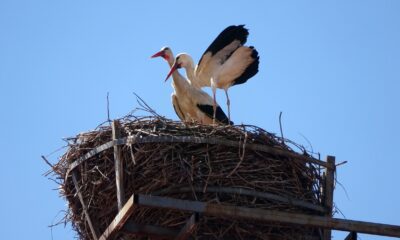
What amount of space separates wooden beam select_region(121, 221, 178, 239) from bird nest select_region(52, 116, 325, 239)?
0.80 feet

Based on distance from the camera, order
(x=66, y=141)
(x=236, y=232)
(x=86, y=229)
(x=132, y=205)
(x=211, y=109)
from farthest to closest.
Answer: (x=211, y=109), (x=66, y=141), (x=86, y=229), (x=236, y=232), (x=132, y=205)

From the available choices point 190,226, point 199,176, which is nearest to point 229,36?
point 199,176

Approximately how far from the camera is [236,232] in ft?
24.8

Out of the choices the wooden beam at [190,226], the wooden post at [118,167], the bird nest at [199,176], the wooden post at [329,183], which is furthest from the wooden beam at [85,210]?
the wooden post at [329,183]

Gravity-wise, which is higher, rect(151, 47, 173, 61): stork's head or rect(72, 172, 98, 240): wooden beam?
rect(151, 47, 173, 61): stork's head

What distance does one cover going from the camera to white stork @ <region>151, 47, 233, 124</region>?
1147 cm

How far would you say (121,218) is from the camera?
678cm

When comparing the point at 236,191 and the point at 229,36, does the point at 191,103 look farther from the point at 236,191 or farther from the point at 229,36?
the point at 236,191

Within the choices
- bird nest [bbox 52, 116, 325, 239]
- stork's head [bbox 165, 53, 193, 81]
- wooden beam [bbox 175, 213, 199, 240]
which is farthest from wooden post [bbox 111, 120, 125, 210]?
stork's head [bbox 165, 53, 193, 81]

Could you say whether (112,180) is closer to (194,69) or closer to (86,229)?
(86,229)

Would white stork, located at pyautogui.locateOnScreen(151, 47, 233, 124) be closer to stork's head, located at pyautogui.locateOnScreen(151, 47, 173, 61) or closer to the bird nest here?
stork's head, located at pyautogui.locateOnScreen(151, 47, 173, 61)

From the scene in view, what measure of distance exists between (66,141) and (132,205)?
249 cm

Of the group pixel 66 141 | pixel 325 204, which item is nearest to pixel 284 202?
pixel 325 204

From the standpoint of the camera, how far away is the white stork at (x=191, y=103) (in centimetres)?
1147
